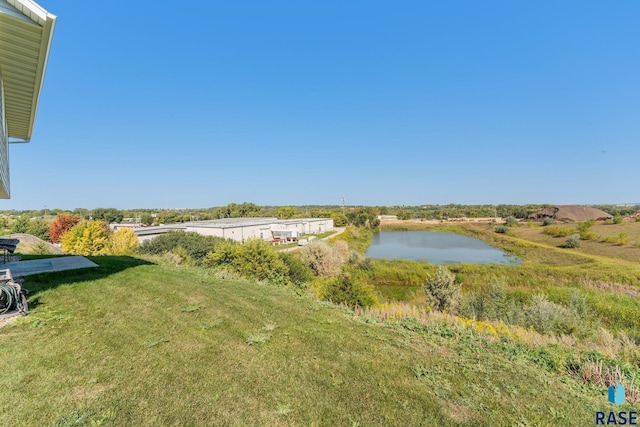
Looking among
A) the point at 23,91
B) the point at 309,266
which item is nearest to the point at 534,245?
the point at 309,266

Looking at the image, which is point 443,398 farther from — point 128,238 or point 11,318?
point 128,238

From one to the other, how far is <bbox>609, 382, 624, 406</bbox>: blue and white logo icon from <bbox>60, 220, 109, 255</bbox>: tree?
33.0 meters

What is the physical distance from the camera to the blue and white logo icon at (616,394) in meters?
3.02

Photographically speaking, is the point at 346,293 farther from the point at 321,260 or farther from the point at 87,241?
the point at 87,241

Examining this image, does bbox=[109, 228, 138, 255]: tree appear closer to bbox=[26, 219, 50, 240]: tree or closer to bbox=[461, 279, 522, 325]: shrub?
bbox=[26, 219, 50, 240]: tree

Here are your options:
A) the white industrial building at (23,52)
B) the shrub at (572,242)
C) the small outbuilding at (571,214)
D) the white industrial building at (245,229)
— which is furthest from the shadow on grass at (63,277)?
the small outbuilding at (571,214)

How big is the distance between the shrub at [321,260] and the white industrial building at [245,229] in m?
5.27

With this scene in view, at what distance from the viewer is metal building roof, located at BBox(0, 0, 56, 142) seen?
3467 millimetres

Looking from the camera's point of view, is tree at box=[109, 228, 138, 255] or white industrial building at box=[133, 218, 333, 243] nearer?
tree at box=[109, 228, 138, 255]

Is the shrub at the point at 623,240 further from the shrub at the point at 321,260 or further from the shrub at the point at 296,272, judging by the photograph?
the shrub at the point at 296,272

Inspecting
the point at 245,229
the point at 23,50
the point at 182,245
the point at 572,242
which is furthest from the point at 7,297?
the point at 572,242

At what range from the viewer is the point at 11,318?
398 cm

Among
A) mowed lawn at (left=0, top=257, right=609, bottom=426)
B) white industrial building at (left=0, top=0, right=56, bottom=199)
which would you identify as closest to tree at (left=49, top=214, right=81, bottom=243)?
white industrial building at (left=0, top=0, right=56, bottom=199)

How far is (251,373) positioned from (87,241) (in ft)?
104
